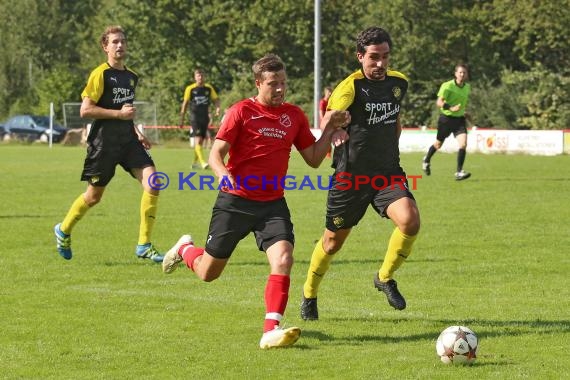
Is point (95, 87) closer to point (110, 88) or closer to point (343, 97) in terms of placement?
point (110, 88)

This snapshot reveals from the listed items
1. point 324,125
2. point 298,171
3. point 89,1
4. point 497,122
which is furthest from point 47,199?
point 89,1

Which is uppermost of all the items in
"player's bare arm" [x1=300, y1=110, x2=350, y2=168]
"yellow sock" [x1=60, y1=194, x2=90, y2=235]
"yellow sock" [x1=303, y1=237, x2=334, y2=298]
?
"player's bare arm" [x1=300, y1=110, x2=350, y2=168]

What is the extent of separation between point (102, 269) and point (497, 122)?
34.7 meters

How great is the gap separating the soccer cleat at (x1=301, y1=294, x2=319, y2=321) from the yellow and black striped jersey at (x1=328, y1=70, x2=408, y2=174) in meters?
1.02

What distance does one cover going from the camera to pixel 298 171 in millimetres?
25672

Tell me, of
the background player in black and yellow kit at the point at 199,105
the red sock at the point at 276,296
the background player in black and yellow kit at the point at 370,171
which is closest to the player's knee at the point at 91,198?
the background player in black and yellow kit at the point at 370,171

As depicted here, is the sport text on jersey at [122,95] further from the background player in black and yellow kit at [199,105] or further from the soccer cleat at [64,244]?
the background player in black and yellow kit at [199,105]

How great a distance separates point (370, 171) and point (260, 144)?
1.27 metres

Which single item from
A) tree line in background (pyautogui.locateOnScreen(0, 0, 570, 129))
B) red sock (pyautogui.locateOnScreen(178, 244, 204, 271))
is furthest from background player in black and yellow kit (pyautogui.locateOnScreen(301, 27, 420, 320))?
tree line in background (pyautogui.locateOnScreen(0, 0, 570, 129))

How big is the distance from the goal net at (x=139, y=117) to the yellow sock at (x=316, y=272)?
3747cm

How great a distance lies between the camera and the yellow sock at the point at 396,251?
8.45 meters

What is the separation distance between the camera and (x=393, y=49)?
4791cm

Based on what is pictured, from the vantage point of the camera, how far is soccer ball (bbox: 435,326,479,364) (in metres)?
6.54

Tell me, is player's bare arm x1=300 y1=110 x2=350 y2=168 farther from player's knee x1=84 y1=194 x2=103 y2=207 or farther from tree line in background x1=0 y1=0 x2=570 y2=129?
tree line in background x1=0 y1=0 x2=570 y2=129
